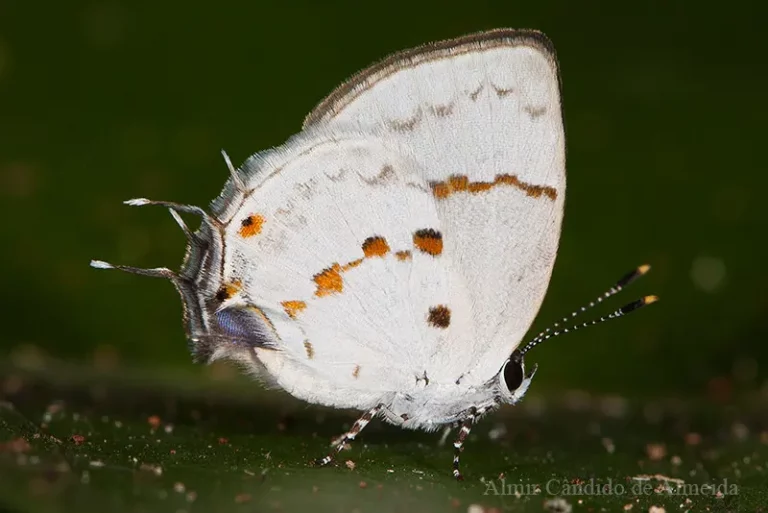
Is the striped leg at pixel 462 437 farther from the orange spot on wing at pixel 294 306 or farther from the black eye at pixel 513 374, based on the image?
the orange spot on wing at pixel 294 306

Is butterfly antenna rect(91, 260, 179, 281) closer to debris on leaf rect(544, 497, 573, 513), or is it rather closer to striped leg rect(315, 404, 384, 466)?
striped leg rect(315, 404, 384, 466)

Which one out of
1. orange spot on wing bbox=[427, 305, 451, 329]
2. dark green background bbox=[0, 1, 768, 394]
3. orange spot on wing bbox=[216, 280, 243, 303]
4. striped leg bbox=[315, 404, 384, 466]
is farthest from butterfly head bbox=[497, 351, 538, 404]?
orange spot on wing bbox=[216, 280, 243, 303]

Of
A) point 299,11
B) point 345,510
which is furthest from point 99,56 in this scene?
point 345,510

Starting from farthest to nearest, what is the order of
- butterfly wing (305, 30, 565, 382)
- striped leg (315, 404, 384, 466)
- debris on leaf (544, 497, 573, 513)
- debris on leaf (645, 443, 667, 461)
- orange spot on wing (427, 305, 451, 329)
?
debris on leaf (645, 443, 667, 461) < orange spot on wing (427, 305, 451, 329) < butterfly wing (305, 30, 565, 382) < striped leg (315, 404, 384, 466) < debris on leaf (544, 497, 573, 513)

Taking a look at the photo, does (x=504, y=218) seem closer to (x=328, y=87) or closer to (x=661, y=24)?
(x=328, y=87)

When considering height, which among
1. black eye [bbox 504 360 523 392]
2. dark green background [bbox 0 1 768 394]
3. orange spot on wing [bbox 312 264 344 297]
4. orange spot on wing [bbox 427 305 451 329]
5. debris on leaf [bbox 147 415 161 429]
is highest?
dark green background [bbox 0 1 768 394]
